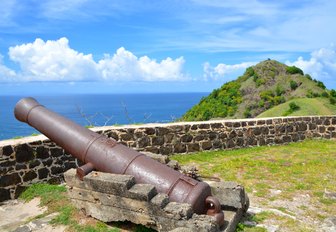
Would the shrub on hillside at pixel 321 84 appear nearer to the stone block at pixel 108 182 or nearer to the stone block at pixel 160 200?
the stone block at pixel 108 182

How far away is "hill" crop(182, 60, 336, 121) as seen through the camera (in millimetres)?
30375

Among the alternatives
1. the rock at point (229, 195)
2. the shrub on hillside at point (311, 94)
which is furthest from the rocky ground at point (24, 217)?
the shrub on hillside at point (311, 94)

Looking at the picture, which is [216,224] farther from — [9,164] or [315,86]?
[315,86]

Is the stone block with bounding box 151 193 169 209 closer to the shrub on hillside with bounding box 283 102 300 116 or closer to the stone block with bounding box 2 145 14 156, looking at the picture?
the stone block with bounding box 2 145 14 156

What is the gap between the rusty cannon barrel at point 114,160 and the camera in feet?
17.6

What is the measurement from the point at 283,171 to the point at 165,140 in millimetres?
3294

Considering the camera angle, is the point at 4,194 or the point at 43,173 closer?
the point at 4,194

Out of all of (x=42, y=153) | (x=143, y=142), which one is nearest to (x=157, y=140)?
(x=143, y=142)

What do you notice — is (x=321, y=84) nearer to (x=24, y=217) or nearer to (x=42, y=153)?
(x=42, y=153)

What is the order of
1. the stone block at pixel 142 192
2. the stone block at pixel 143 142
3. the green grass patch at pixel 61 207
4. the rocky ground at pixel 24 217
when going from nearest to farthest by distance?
1. the stone block at pixel 142 192
2. the green grass patch at pixel 61 207
3. the rocky ground at pixel 24 217
4. the stone block at pixel 143 142

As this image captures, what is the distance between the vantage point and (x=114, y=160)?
6.11 meters

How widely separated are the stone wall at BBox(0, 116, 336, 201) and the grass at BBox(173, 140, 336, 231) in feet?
1.10

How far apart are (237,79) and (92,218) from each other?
3261cm

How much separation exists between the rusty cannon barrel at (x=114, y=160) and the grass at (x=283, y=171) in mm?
1670
